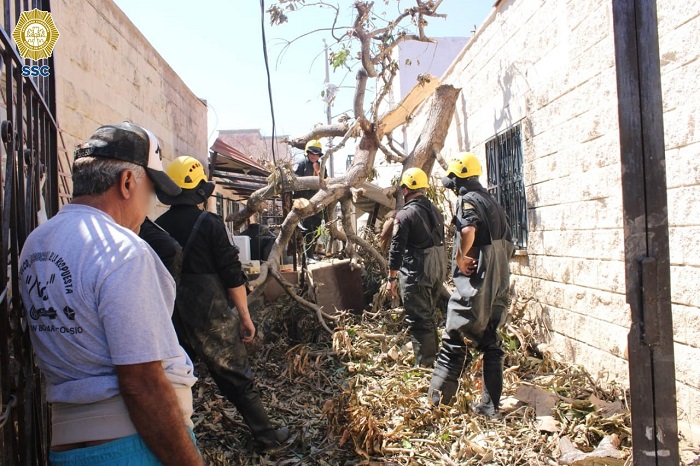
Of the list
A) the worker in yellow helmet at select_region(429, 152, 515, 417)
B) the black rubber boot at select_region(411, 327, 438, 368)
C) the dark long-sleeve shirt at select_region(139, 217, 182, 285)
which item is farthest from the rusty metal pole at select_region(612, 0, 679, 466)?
the black rubber boot at select_region(411, 327, 438, 368)

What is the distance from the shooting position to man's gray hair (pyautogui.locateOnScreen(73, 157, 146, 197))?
1.54m

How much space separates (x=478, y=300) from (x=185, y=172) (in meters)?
2.38

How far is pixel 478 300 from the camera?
13.0ft

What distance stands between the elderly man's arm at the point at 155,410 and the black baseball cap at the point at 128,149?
62 cm

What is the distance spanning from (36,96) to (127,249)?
108cm

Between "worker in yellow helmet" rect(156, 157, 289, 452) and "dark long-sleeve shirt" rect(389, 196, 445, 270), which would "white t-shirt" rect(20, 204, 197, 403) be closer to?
"worker in yellow helmet" rect(156, 157, 289, 452)

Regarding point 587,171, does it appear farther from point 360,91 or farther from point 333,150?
point 360,91

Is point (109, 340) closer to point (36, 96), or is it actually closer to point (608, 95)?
point (36, 96)

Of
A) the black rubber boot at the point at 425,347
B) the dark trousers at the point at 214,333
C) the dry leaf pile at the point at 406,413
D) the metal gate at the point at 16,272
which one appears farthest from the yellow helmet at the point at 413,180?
the metal gate at the point at 16,272

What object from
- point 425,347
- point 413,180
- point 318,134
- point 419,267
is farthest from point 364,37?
point 425,347

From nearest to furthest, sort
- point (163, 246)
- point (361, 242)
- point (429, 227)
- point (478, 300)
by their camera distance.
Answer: point (163, 246) < point (478, 300) < point (429, 227) < point (361, 242)

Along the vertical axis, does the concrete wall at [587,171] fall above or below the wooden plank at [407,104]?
below

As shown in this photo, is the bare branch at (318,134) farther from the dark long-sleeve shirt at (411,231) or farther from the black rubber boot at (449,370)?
the black rubber boot at (449,370)

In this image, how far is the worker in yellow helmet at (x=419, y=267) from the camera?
17.2 ft
